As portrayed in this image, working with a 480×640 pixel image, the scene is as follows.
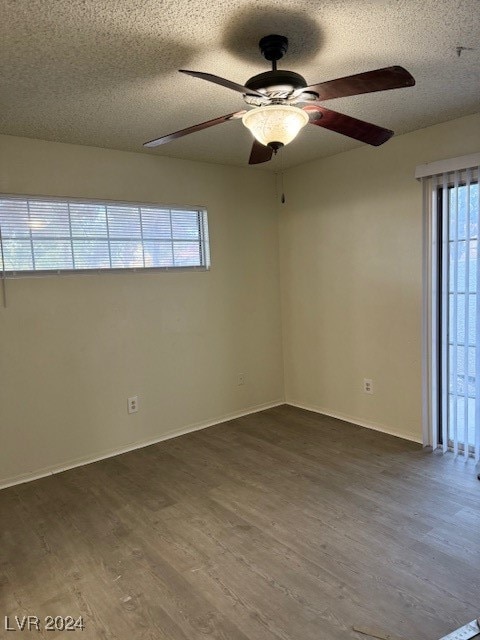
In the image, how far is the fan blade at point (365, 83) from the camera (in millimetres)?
1513

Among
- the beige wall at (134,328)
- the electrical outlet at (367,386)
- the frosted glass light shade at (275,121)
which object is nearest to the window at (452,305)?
the electrical outlet at (367,386)

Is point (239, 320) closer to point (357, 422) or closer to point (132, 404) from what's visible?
point (132, 404)

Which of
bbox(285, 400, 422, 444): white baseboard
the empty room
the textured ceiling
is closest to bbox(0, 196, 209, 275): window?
the empty room

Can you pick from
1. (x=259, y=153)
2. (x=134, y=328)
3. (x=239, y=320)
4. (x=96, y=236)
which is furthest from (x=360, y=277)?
(x=96, y=236)

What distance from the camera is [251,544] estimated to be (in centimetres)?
230

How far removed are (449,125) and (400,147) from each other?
38cm

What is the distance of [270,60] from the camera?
78.2 inches

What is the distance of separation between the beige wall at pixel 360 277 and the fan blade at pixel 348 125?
1.39 metres

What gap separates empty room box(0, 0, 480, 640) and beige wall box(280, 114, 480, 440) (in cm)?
2

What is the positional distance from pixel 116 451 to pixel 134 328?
1.00 m

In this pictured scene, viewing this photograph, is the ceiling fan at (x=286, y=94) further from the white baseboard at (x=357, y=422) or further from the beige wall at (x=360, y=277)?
the white baseboard at (x=357, y=422)

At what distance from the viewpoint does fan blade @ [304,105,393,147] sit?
1.91 meters

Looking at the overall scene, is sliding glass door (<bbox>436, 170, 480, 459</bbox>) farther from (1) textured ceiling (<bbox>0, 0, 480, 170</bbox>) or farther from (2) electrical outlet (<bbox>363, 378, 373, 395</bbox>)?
(2) electrical outlet (<bbox>363, 378, 373, 395</bbox>)

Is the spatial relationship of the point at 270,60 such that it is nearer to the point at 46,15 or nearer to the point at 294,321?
the point at 46,15
